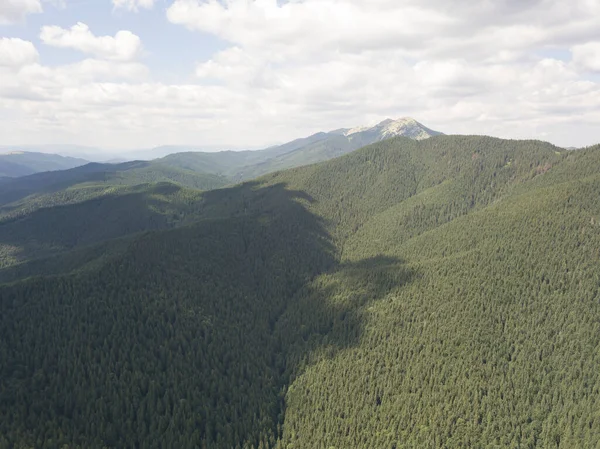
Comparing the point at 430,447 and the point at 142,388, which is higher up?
the point at 142,388

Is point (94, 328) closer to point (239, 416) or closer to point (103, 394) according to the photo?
point (103, 394)

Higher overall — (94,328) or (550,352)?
(94,328)

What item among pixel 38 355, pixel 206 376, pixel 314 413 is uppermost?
pixel 38 355

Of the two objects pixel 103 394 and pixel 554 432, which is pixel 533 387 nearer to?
pixel 554 432

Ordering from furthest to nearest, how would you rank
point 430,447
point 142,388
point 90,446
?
point 142,388 < point 430,447 < point 90,446

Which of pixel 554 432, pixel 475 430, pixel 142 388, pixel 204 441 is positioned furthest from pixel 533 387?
pixel 142 388

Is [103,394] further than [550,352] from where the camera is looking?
No

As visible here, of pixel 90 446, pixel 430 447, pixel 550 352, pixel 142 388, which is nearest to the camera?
pixel 90 446

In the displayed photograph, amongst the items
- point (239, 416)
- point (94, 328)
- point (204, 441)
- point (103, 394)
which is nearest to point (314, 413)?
point (239, 416)

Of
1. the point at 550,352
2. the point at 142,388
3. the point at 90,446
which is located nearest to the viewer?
the point at 90,446
